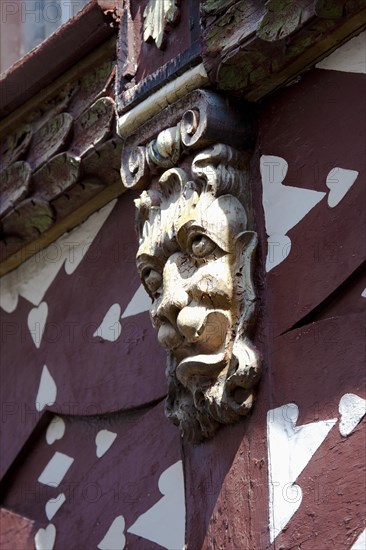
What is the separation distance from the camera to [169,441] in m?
2.97

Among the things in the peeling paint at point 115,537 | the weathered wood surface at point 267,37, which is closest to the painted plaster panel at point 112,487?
the peeling paint at point 115,537

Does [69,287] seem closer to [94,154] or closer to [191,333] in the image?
[94,154]

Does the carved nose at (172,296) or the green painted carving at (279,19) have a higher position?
the green painted carving at (279,19)

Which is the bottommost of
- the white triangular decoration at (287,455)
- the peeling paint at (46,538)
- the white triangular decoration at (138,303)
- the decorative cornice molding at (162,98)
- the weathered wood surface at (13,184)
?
the peeling paint at (46,538)

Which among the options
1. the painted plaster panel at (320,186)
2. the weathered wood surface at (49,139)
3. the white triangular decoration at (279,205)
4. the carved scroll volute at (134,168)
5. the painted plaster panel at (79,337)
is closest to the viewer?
the painted plaster panel at (320,186)

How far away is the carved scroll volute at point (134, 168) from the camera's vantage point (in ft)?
9.74

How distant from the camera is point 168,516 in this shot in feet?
9.60

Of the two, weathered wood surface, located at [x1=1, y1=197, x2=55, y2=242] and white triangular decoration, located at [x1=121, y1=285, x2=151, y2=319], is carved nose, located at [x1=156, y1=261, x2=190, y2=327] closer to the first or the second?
white triangular decoration, located at [x1=121, y1=285, x2=151, y2=319]

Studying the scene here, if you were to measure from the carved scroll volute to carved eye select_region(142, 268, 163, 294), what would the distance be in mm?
189

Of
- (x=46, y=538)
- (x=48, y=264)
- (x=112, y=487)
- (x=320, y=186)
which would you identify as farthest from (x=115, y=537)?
(x=320, y=186)

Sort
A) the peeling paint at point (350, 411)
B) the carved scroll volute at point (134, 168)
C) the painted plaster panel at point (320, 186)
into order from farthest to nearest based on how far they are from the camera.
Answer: the carved scroll volute at point (134, 168)
the painted plaster panel at point (320, 186)
the peeling paint at point (350, 411)

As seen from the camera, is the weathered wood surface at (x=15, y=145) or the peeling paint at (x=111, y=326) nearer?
the peeling paint at (x=111, y=326)

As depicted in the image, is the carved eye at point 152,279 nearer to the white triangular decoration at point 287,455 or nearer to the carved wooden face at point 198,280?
the carved wooden face at point 198,280

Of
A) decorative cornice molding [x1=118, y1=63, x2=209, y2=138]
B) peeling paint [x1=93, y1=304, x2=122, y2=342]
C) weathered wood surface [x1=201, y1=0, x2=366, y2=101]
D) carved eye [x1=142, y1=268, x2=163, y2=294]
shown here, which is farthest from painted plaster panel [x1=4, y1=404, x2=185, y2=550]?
weathered wood surface [x1=201, y1=0, x2=366, y2=101]
